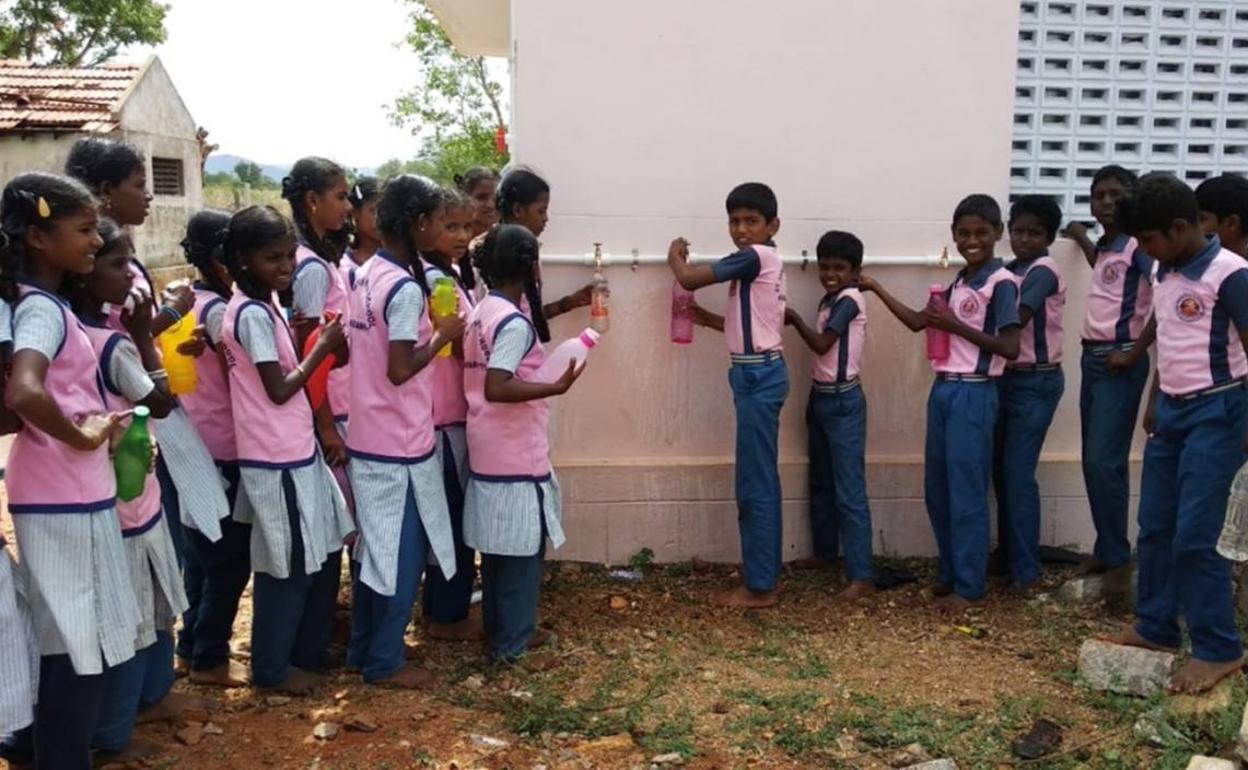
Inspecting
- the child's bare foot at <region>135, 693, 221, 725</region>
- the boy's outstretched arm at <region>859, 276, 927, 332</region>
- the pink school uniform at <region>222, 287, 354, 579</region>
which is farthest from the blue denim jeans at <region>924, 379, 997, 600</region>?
the child's bare foot at <region>135, 693, 221, 725</region>

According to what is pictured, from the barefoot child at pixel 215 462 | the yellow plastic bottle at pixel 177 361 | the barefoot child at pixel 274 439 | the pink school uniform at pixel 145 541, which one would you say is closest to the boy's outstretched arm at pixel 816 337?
the barefoot child at pixel 274 439

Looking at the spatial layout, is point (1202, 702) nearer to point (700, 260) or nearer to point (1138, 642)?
point (1138, 642)

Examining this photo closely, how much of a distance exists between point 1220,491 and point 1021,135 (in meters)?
2.41

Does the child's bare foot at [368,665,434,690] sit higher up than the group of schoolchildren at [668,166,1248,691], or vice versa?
the group of schoolchildren at [668,166,1248,691]

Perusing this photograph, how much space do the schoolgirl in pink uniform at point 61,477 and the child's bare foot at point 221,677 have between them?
3.19ft

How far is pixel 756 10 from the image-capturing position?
4.99 m

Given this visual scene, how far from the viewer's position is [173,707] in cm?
348

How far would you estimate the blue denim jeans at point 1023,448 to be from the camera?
4.81 meters

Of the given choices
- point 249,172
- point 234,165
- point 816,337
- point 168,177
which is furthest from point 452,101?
point 234,165

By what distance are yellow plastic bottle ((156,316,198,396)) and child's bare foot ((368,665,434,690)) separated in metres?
1.22

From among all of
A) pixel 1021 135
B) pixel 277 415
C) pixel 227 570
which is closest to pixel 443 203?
pixel 277 415

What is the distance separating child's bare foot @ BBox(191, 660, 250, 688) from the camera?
12.4ft

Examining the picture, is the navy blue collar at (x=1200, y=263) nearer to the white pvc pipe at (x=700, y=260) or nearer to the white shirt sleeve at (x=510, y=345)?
the white pvc pipe at (x=700, y=260)

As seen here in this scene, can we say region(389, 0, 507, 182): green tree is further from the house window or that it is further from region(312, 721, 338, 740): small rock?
region(312, 721, 338, 740): small rock
